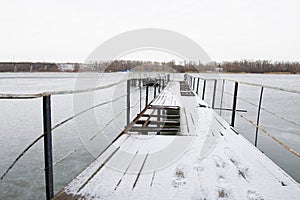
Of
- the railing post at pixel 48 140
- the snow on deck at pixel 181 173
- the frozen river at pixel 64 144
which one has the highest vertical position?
the railing post at pixel 48 140

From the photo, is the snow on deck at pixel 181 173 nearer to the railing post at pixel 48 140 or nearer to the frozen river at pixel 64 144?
the railing post at pixel 48 140

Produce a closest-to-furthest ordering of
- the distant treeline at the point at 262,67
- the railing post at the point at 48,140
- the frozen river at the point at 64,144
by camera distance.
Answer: the railing post at the point at 48,140 < the frozen river at the point at 64,144 < the distant treeline at the point at 262,67

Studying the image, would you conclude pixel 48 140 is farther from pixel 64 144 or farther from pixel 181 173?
pixel 64 144

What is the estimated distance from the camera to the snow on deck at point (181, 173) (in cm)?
136

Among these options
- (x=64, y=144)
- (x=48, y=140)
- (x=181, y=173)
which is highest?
(x=48, y=140)

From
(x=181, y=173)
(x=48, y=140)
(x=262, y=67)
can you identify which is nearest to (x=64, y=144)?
(x=48, y=140)

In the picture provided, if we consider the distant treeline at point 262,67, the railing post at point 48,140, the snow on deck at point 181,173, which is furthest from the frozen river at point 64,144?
the distant treeline at point 262,67

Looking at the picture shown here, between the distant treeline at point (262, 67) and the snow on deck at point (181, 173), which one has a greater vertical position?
the distant treeline at point (262, 67)

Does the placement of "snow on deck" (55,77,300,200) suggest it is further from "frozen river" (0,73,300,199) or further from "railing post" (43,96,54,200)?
"frozen river" (0,73,300,199)

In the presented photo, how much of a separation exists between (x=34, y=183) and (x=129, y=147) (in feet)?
5.56

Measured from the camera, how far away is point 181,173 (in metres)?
1.64

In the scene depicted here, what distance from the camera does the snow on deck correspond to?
53.6 inches

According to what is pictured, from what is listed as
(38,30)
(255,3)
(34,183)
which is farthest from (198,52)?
(38,30)

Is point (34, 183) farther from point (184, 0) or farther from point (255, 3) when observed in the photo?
point (255, 3)
